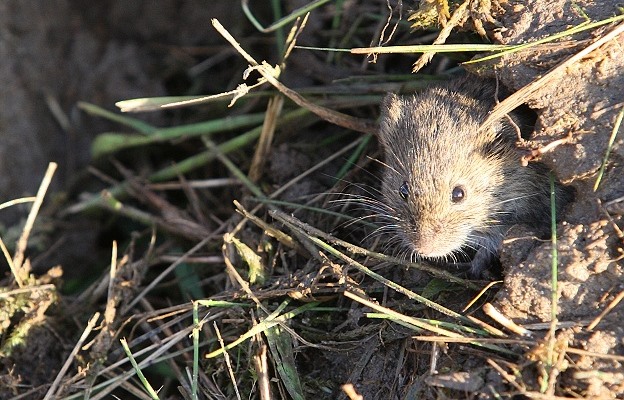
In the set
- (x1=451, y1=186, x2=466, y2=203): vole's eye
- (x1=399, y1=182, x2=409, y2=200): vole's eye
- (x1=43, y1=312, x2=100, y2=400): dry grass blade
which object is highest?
(x1=451, y1=186, x2=466, y2=203): vole's eye

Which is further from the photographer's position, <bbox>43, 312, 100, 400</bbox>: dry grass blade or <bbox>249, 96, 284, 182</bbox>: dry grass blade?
<bbox>249, 96, 284, 182</bbox>: dry grass blade

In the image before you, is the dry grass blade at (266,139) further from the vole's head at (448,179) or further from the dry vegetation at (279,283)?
the vole's head at (448,179)

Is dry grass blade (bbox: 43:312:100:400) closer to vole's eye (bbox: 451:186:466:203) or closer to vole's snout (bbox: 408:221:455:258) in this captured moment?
vole's snout (bbox: 408:221:455:258)

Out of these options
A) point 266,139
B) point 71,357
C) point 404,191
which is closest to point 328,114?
point 266,139

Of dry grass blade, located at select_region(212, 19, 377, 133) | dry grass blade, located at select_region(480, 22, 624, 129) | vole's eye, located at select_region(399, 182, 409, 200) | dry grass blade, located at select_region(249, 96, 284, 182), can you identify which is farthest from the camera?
dry grass blade, located at select_region(249, 96, 284, 182)

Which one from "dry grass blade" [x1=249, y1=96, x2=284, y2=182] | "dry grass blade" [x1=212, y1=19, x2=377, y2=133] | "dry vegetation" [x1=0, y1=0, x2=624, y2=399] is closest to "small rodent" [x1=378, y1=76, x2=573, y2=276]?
"dry vegetation" [x1=0, y1=0, x2=624, y2=399]

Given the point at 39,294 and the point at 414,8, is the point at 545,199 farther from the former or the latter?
the point at 39,294

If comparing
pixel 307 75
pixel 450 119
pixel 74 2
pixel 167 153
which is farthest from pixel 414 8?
pixel 74 2
